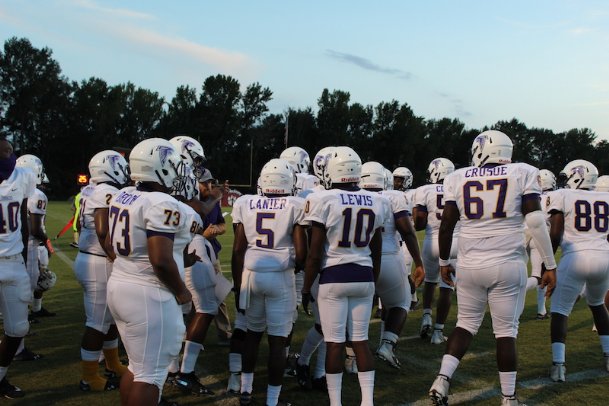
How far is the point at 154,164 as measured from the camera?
3.57 meters

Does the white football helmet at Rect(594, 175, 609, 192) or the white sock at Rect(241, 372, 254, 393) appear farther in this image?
the white football helmet at Rect(594, 175, 609, 192)

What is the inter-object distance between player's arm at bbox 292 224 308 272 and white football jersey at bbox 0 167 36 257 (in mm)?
2545

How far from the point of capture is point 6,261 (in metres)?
4.73

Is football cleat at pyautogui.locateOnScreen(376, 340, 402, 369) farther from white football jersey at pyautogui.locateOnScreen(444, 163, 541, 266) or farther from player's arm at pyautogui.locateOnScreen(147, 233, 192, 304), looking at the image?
player's arm at pyautogui.locateOnScreen(147, 233, 192, 304)

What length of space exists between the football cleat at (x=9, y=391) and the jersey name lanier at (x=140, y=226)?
89.6 inches

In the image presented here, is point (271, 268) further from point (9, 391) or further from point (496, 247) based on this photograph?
point (9, 391)

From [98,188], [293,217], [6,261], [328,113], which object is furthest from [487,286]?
[328,113]

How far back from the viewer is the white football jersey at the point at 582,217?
18.6ft

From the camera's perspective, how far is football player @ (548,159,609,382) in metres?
5.55

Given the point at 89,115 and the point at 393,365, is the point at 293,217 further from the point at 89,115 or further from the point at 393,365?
the point at 89,115

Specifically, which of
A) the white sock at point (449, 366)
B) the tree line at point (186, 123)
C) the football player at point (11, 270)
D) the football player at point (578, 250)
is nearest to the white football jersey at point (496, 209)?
the white sock at point (449, 366)

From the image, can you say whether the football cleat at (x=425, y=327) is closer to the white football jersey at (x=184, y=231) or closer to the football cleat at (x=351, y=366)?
the football cleat at (x=351, y=366)

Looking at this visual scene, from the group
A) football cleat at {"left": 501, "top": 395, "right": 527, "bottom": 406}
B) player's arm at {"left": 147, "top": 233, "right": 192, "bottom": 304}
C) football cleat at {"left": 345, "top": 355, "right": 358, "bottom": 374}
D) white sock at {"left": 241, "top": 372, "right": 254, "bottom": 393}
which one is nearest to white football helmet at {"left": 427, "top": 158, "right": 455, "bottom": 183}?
football cleat at {"left": 345, "top": 355, "right": 358, "bottom": 374}

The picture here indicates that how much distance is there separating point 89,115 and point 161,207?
6021 centimetres
